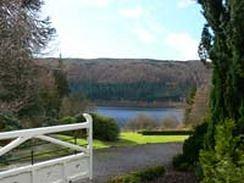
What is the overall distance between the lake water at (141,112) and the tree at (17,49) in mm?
15633

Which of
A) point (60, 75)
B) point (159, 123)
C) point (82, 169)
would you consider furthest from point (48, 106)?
point (82, 169)

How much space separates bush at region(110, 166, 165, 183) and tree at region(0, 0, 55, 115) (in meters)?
6.34

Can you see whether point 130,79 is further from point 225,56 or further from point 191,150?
point 225,56

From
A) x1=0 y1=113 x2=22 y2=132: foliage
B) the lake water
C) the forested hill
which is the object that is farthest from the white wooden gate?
the forested hill

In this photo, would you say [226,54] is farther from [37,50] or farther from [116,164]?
[37,50]

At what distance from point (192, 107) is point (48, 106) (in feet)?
37.2

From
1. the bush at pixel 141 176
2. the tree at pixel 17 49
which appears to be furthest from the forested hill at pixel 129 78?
the bush at pixel 141 176

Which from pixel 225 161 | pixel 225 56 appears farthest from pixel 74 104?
pixel 225 161

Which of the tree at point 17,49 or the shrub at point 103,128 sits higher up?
the tree at point 17,49

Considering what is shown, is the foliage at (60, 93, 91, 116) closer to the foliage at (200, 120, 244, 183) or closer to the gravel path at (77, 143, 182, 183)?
the gravel path at (77, 143, 182, 183)

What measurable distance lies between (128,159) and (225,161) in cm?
913

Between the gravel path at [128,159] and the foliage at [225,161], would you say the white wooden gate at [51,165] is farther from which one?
the foliage at [225,161]

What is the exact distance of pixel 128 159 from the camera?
1462 cm

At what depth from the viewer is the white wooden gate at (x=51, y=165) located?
A: 7412mm
